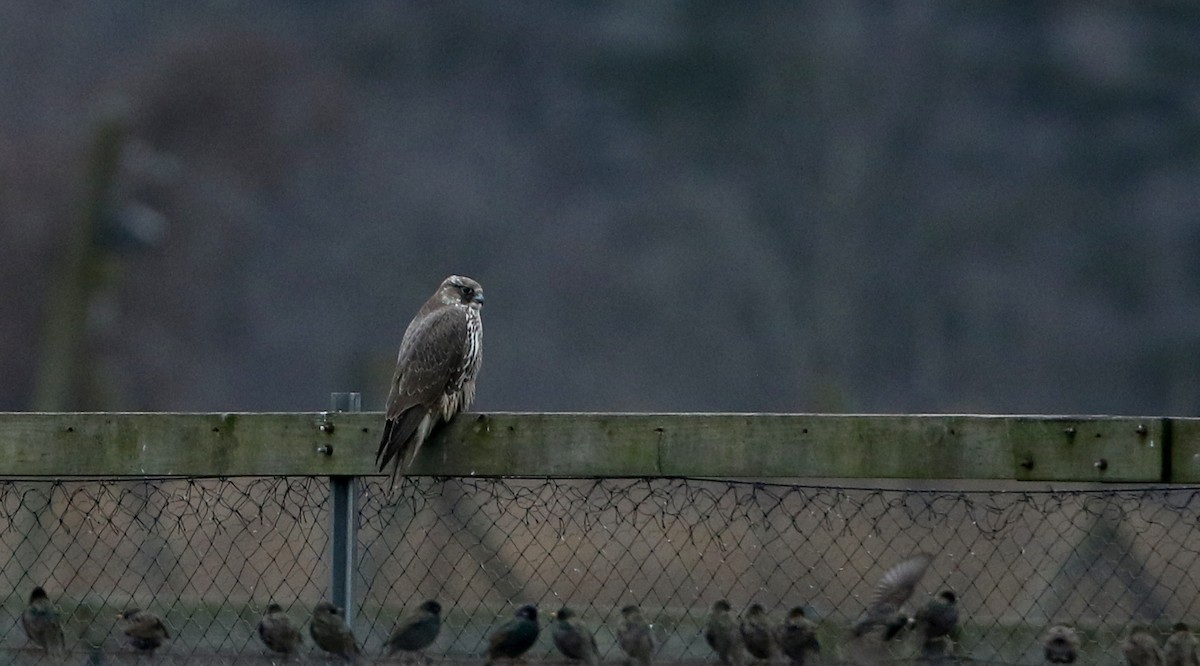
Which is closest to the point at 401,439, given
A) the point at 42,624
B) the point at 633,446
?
the point at 633,446

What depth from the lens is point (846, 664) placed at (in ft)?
12.4

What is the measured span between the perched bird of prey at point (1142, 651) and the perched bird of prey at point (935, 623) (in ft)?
1.35

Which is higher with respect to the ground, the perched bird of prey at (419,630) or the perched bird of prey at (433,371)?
the perched bird of prey at (433,371)

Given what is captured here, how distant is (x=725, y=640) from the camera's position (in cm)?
389

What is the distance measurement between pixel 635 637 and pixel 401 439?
77cm

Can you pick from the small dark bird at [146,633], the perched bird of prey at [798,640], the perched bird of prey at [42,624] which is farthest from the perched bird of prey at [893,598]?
the perched bird of prey at [42,624]

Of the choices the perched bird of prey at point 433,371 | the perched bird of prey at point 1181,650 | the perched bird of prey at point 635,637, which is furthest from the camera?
the perched bird of prey at point 433,371

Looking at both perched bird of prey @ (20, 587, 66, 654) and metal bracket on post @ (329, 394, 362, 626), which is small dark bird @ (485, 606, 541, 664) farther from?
perched bird of prey @ (20, 587, 66, 654)

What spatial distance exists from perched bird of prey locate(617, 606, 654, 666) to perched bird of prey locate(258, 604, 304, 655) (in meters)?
0.82

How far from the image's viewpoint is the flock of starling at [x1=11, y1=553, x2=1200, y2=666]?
12.5 ft

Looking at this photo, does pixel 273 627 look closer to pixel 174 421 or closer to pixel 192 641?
pixel 174 421

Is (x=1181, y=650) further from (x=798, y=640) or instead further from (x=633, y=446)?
(x=633, y=446)

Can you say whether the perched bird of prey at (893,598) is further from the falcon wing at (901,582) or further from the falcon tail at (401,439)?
the falcon tail at (401,439)

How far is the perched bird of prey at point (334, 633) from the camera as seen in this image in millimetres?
3793
